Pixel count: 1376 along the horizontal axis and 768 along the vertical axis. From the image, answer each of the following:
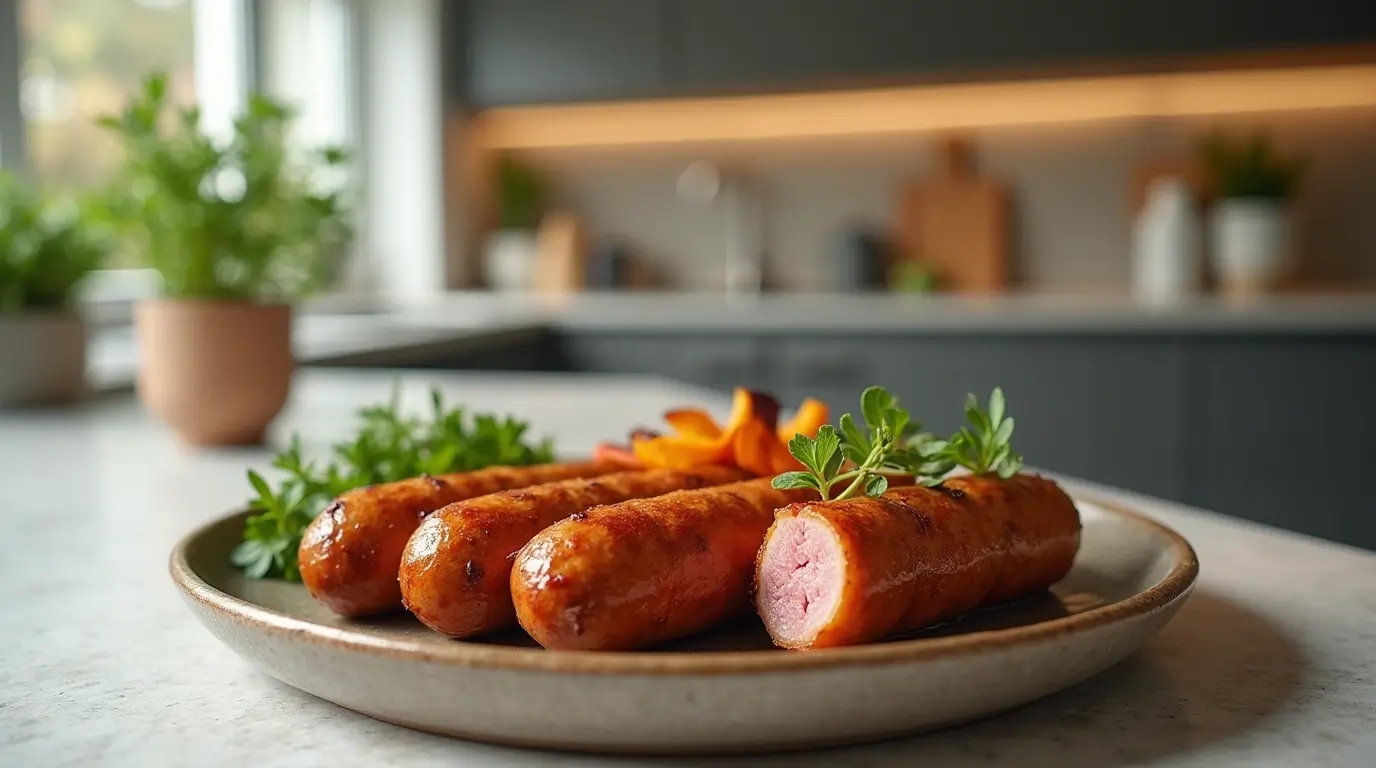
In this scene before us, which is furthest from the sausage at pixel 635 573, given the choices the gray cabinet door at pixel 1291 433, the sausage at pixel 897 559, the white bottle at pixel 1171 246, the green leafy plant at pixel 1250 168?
the green leafy plant at pixel 1250 168

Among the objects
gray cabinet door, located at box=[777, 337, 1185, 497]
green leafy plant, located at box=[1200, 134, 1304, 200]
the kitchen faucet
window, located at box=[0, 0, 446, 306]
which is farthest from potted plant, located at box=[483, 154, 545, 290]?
green leafy plant, located at box=[1200, 134, 1304, 200]

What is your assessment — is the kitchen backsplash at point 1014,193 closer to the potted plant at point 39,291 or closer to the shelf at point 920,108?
the shelf at point 920,108

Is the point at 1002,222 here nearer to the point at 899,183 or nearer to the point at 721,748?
the point at 899,183

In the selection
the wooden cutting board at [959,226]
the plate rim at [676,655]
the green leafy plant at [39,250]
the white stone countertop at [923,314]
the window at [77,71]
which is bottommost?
the plate rim at [676,655]

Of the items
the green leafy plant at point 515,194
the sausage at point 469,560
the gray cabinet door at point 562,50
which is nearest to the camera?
the sausage at point 469,560

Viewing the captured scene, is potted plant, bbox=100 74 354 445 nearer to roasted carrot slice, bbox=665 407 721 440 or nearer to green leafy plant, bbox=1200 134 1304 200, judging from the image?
roasted carrot slice, bbox=665 407 721 440

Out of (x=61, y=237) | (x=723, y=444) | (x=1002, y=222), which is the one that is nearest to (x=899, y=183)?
(x=1002, y=222)

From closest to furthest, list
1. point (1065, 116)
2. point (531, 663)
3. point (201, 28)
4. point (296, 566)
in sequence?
point (531, 663)
point (296, 566)
point (201, 28)
point (1065, 116)
